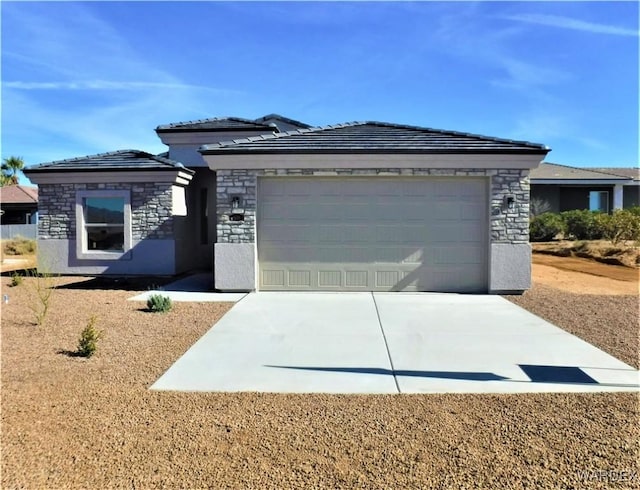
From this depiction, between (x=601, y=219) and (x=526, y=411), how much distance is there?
826 inches

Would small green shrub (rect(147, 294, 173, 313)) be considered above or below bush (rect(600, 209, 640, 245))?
below

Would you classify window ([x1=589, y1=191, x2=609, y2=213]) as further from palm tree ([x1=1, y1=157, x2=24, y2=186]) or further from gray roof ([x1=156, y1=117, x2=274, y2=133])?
palm tree ([x1=1, y1=157, x2=24, y2=186])

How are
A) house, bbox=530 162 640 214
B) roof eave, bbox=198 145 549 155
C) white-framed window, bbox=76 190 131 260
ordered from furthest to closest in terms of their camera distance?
house, bbox=530 162 640 214
white-framed window, bbox=76 190 131 260
roof eave, bbox=198 145 549 155

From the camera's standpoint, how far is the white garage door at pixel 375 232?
10852 mm

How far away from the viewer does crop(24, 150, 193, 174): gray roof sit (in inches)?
523

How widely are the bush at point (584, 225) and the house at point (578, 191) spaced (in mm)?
3164

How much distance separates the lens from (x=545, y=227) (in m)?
24.6

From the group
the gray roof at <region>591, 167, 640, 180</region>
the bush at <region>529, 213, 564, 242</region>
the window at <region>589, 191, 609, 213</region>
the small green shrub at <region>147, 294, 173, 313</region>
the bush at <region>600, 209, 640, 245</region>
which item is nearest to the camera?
the small green shrub at <region>147, 294, 173, 313</region>

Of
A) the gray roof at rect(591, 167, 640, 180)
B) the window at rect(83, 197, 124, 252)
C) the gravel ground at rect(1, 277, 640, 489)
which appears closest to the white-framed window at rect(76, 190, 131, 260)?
the window at rect(83, 197, 124, 252)

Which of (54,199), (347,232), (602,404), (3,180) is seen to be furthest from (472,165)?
(3,180)

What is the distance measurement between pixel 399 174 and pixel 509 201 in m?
2.59

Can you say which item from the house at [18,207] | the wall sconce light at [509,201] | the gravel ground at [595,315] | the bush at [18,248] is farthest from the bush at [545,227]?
the house at [18,207]

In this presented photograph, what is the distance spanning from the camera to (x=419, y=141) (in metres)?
10.8

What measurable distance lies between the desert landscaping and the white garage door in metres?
5.12
